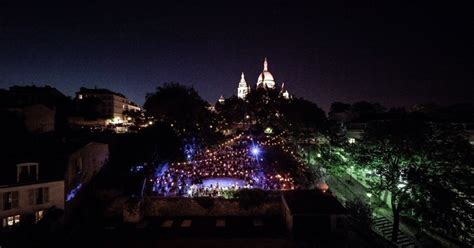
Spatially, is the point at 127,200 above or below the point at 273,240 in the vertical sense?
above

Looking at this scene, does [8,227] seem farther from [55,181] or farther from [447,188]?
[447,188]

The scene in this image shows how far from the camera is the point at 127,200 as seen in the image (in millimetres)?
19000

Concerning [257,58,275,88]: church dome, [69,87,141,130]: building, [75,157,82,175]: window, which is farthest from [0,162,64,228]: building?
Answer: [257,58,275,88]: church dome

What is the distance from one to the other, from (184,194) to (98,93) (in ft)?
209

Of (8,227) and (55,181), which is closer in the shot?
(8,227)

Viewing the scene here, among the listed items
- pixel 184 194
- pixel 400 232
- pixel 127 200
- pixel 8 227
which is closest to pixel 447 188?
pixel 400 232

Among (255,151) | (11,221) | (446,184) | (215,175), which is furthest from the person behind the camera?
(255,151)

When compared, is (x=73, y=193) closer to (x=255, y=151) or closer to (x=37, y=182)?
(x=37, y=182)

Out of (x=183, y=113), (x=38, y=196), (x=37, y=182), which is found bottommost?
(x=38, y=196)

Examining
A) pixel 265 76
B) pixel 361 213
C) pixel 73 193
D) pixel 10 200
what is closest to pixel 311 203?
pixel 361 213

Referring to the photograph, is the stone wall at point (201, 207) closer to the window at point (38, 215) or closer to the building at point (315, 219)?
the building at point (315, 219)

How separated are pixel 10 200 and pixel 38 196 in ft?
4.49

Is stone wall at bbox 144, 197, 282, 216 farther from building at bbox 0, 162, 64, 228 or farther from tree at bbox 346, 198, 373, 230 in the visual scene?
building at bbox 0, 162, 64, 228

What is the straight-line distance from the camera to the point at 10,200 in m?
15.7
